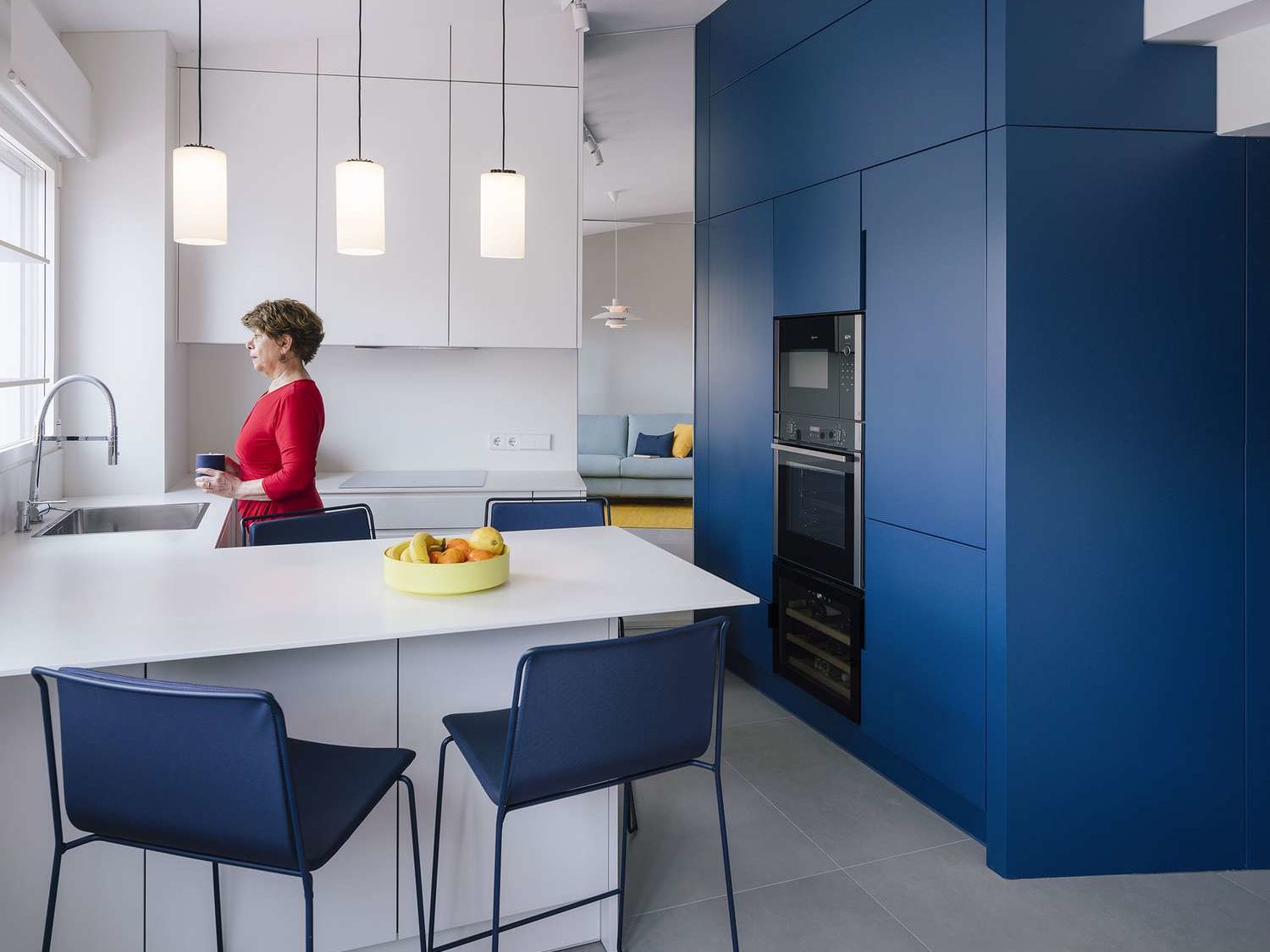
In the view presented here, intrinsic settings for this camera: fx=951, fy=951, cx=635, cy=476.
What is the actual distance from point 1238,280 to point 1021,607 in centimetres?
104

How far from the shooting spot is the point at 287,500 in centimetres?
312

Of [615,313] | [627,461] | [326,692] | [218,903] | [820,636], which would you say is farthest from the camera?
[627,461]

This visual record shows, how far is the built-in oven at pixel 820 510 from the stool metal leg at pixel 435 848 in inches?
64.7

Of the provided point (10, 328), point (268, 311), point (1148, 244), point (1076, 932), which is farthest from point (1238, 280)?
point (10, 328)

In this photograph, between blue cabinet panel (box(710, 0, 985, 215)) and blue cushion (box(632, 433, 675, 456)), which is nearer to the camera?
blue cabinet panel (box(710, 0, 985, 215))

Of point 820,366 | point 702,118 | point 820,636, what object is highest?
point 702,118

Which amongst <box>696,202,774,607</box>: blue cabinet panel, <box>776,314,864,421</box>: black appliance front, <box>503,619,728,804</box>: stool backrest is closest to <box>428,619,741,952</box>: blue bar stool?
<box>503,619,728,804</box>: stool backrest

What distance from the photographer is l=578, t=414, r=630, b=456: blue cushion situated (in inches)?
340

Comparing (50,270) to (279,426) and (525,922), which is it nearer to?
(279,426)

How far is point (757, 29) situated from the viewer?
12.3 ft

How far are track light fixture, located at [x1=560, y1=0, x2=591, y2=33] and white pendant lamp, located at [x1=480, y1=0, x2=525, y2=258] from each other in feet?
6.05

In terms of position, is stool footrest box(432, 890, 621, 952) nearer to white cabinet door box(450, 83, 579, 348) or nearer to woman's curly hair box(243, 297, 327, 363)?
woman's curly hair box(243, 297, 327, 363)

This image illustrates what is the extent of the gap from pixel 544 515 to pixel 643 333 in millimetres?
5741

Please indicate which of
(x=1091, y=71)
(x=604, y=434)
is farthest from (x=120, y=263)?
(x=604, y=434)
